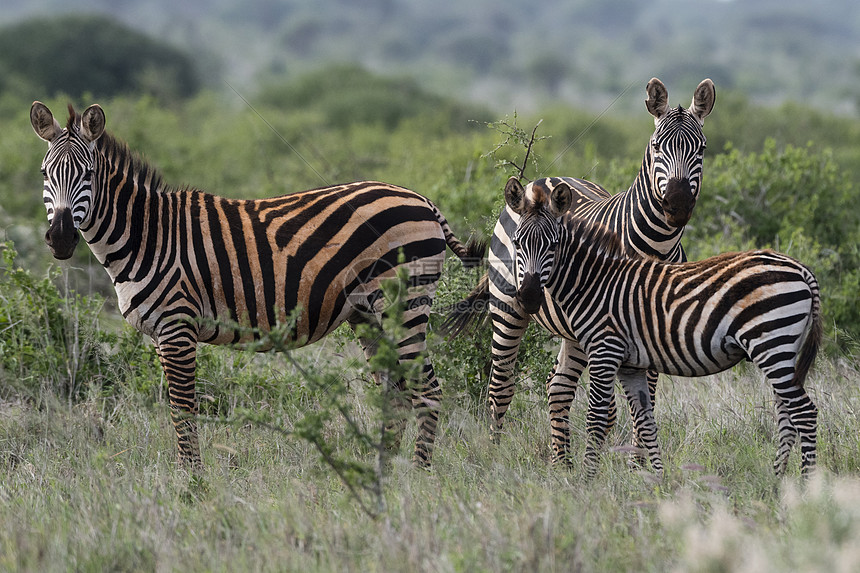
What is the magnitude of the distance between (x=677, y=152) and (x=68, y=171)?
13.5 feet

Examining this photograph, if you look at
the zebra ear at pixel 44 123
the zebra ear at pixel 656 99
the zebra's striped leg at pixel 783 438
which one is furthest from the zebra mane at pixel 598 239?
the zebra ear at pixel 44 123

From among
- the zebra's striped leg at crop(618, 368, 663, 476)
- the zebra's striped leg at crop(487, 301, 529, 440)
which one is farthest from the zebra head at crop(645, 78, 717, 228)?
the zebra's striped leg at crop(487, 301, 529, 440)

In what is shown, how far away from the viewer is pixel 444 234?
6672 millimetres

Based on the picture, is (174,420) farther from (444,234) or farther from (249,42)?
(249,42)

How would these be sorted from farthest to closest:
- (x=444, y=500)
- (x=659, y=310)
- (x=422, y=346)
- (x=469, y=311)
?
(x=469, y=311)
(x=422, y=346)
(x=659, y=310)
(x=444, y=500)

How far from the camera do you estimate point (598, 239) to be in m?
5.80

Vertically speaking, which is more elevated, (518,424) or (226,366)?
(226,366)

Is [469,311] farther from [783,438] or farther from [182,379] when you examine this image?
[783,438]

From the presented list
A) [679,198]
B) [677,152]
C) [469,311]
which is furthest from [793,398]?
[469,311]

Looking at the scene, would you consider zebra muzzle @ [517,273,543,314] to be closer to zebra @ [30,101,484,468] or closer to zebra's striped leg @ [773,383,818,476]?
zebra @ [30,101,484,468]

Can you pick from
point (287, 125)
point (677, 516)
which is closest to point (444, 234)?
point (677, 516)

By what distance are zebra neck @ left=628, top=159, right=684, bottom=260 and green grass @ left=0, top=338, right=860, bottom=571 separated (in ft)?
4.48

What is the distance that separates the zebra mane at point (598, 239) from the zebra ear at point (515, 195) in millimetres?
402

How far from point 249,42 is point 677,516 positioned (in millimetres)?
158562
